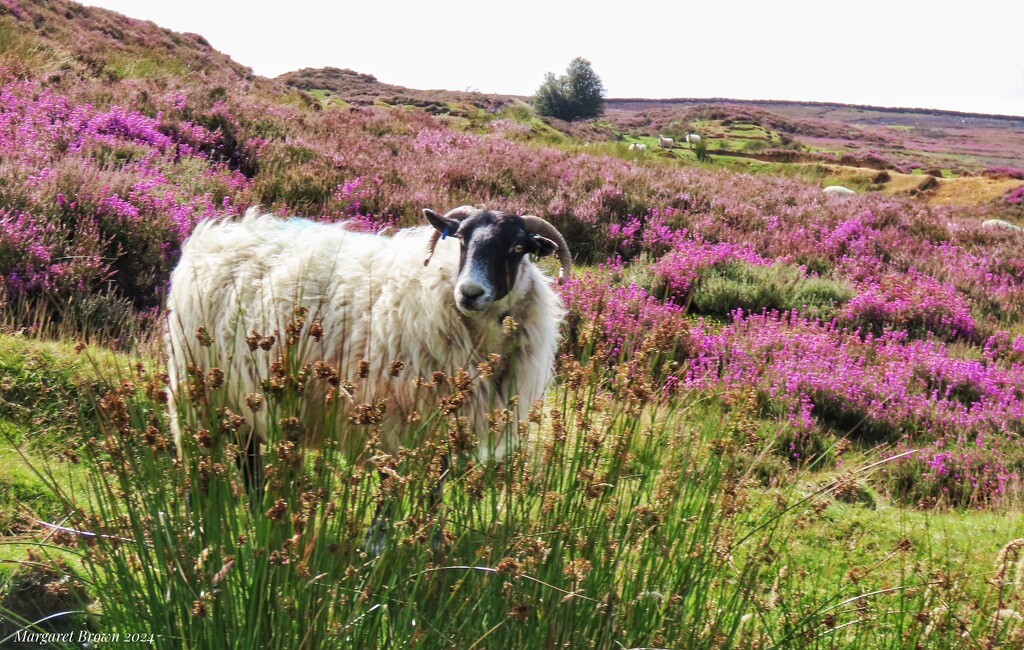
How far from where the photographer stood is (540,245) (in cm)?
434

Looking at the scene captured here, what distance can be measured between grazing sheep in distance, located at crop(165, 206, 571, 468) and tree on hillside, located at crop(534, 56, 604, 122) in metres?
49.0

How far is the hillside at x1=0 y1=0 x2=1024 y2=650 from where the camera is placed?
194 centimetres

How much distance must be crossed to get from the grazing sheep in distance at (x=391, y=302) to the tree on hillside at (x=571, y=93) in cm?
4905

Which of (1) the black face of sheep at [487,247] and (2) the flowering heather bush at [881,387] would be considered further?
(2) the flowering heather bush at [881,387]

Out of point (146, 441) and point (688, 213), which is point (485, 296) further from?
point (688, 213)

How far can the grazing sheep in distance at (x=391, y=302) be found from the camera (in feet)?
12.8

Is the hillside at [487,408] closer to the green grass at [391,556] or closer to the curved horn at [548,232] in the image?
the green grass at [391,556]

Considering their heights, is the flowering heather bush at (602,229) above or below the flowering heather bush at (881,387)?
above

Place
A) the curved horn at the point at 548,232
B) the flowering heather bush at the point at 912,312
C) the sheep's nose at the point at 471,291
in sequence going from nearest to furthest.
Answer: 1. the sheep's nose at the point at 471,291
2. the curved horn at the point at 548,232
3. the flowering heather bush at the point at 912,312

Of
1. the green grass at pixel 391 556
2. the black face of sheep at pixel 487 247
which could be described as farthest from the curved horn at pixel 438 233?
the green grass at pixel 391 556

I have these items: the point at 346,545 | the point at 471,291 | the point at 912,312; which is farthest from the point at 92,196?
the point at 912,312

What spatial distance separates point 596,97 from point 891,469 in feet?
163

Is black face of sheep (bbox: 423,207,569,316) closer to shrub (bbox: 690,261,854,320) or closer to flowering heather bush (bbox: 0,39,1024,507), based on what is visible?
flowering heather bush (bbox: 0,39,1024,507)

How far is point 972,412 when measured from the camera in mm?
6516
